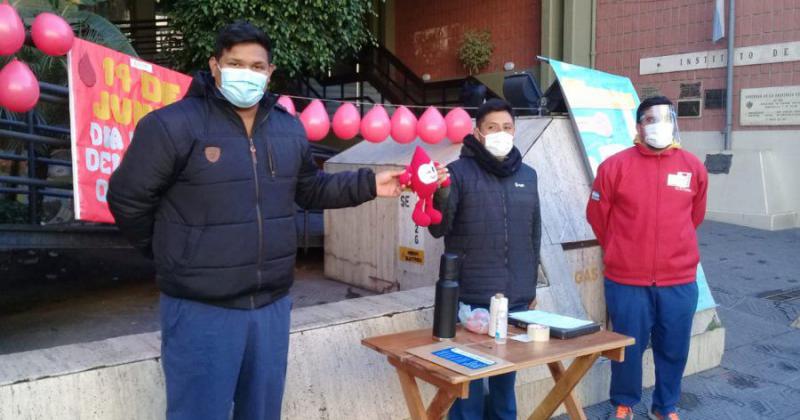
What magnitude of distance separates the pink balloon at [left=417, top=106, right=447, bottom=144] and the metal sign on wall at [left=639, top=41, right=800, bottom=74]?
7.65 meters

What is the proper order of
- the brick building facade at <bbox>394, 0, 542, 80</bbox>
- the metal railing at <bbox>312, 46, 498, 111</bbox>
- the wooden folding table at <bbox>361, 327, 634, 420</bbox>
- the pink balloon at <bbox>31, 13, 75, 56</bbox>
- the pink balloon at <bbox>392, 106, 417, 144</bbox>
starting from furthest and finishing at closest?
1. the metal railing at <bbox>312, 46, 498, 111</bbox>
2. the brick building facade at <bbox>394, 0, 542, 80</bbox>
3. the pink balloon at <bbox>392, 106, 417, 144</bbox>
4. the pink balloon at <bbox>31, 13, 75, 56</bbox>
5. the wooden folding table at <bbox>361, 327, 634, 420</bbox>

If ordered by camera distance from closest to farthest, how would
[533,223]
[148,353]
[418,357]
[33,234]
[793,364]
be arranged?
[418,357] → [148,353] → [533,223] → [793,364] → [33,234]

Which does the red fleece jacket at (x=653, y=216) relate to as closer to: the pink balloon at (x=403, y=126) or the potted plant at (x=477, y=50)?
the pink balloon at (x=403, y=126)

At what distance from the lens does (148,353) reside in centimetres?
287

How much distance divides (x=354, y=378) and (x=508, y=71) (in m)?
13.5

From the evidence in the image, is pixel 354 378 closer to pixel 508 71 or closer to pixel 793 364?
pixel 793 364

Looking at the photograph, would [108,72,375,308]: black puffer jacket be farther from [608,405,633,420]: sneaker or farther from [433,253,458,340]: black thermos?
[608,405,633,420]: sneaker

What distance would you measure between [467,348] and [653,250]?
62.8 inches

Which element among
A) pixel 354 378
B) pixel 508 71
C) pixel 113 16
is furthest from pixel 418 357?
pixel 113 16

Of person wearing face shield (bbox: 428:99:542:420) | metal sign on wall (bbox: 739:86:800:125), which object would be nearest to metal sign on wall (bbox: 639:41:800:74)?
metal sign on wall (bbox: 739:86:800:125)

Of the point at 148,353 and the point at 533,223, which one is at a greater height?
the point at 533,223

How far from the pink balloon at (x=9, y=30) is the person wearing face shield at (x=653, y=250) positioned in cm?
362

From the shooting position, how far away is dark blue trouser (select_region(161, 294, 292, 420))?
2236mm

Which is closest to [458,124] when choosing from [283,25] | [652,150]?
[652,150]
